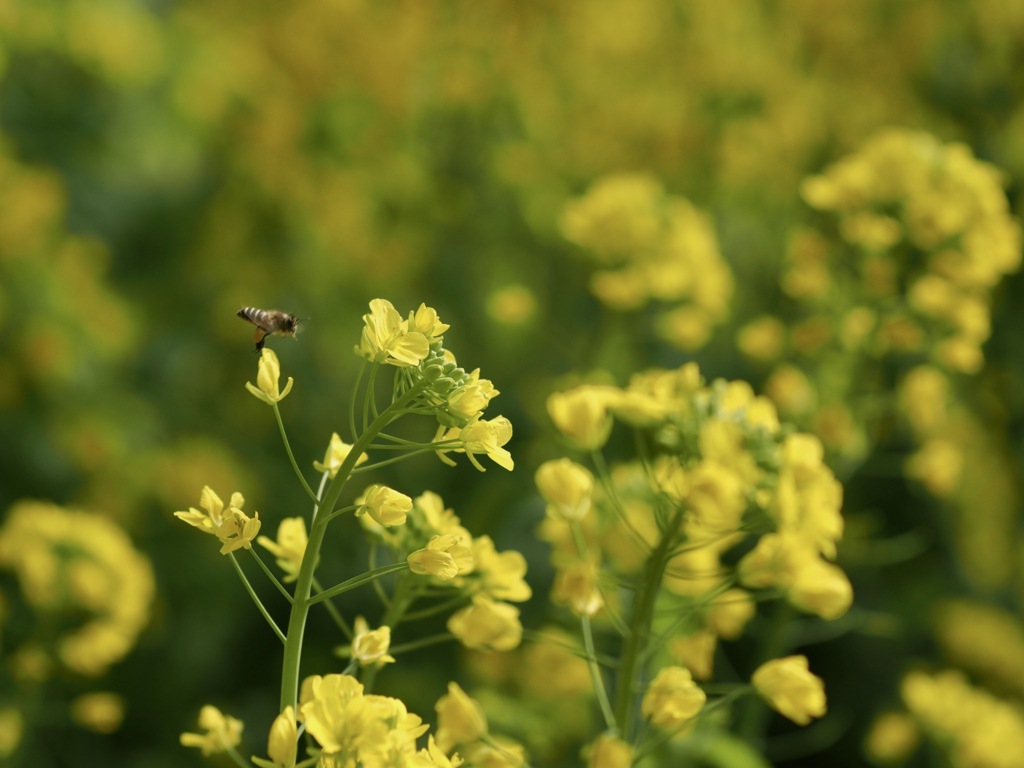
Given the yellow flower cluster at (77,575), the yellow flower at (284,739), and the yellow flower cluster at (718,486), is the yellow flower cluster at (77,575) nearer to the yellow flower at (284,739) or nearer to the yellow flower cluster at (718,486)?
the yellow flower cluster at (718,486)

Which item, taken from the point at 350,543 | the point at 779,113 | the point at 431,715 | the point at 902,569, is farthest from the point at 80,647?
the point at 779,113

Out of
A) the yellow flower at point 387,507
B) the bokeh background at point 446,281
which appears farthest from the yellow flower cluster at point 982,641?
the yellow flower at point 387,507

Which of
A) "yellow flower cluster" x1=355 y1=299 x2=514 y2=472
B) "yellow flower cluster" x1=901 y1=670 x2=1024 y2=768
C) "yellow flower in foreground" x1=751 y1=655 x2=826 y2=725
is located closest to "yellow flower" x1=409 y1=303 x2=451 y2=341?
"yellow flower cluster" x1=355 y1=299 x2=514 y2=472

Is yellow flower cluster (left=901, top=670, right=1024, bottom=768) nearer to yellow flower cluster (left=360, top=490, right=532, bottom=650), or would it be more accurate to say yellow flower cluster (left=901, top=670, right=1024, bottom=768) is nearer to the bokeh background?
the bokeh background

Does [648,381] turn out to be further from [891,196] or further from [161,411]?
[161,411]

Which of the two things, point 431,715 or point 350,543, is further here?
point 350,543

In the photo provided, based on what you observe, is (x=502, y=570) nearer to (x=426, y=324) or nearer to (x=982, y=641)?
(x=426, y=324)

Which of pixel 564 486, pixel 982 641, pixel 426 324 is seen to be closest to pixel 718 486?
pixel 564 486
